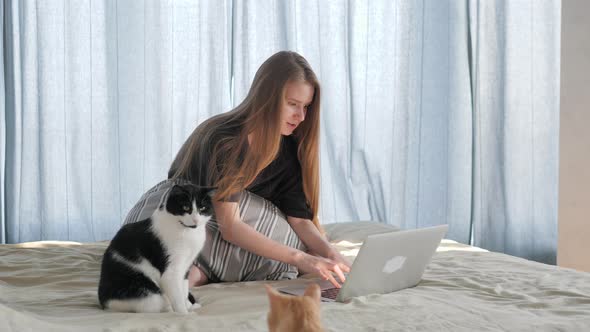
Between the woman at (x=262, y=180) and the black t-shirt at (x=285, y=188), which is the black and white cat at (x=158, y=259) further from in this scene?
the black t-shirt at (x=285, y=188)

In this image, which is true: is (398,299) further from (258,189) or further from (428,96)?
(428,96)

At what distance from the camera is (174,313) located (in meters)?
1.29

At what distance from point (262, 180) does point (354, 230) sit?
2.04 feet

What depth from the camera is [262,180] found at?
1936 mm

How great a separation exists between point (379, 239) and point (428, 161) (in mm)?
2538

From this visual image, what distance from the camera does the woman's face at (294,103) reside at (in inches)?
71.1

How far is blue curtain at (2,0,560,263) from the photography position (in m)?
3.34

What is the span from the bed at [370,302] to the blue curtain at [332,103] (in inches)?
53.8

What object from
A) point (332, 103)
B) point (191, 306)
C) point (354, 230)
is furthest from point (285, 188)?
point (332, 103)

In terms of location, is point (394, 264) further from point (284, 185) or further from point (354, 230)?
point (354, 230)

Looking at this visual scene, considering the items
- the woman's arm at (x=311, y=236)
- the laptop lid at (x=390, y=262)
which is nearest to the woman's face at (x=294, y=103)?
the woman's arm at (x=311, y=236)

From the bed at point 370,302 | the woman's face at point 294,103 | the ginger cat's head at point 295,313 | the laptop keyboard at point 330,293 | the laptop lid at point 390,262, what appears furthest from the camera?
the woman's face at point 294,103

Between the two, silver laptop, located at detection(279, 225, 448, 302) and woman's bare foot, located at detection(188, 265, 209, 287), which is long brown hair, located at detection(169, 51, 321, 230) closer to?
woman's bare foot, located at detection(188, 265, 209, 287)

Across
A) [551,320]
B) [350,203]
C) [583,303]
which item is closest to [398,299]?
[551,320]
